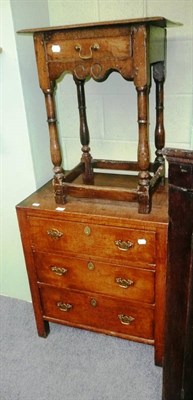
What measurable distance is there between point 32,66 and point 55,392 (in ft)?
5.11

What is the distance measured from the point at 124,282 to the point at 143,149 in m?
0.61

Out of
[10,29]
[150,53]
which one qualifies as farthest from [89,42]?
[10,29]

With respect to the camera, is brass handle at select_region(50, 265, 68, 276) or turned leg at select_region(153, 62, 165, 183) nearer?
turned leg at select_region(153, 62, 165, 183)

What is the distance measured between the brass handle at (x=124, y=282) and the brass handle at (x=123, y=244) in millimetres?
166

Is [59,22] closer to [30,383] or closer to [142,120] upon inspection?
[142,120]

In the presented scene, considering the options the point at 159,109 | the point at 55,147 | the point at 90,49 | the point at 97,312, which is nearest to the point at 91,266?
the point at 97,312

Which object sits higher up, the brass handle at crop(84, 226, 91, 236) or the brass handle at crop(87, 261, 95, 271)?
the brass handle at crop(84, 226, 91, 236)

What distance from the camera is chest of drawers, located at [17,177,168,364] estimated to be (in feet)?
4.68

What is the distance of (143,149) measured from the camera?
1.32 meters

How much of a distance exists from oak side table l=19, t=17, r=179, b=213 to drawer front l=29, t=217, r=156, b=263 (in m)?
0.12

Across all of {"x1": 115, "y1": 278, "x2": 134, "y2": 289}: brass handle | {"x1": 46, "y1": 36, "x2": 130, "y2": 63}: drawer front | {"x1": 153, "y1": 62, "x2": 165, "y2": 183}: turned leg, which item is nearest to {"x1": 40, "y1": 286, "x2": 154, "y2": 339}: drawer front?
{"x1": 115, "y1": 278, "x2": 134, "y2": 289}: brass handle

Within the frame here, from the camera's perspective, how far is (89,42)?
1.24 meters

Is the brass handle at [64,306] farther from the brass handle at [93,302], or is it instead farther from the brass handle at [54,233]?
the brass handle at [54,233]

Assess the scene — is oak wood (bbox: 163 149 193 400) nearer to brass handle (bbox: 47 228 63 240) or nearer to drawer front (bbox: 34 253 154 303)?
drawer front (bbox: 34 253 154 303)
